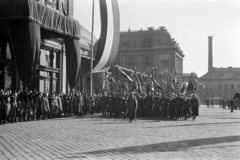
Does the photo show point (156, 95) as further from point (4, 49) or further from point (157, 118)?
point (4, 49)

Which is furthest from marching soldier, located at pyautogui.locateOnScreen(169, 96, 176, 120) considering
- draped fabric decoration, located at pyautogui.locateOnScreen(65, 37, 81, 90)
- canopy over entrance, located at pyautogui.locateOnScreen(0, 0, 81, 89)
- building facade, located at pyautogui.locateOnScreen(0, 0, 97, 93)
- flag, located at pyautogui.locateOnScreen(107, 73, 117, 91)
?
building facade, located at pyautogui.locateOnScreen(0, 0, 97, 93)

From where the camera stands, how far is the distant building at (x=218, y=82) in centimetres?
8306

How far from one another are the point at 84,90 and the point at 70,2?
1045 centimetres

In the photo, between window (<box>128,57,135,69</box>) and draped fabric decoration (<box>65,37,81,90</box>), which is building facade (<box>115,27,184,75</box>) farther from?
draped fabric decoration (<box>65,37,81,90</box>)

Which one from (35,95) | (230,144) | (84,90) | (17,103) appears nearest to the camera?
(230,144)

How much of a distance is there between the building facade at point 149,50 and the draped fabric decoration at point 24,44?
172 feet

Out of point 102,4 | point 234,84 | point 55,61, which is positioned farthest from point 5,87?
→ point 234,84

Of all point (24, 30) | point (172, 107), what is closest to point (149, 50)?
point (172, 107)

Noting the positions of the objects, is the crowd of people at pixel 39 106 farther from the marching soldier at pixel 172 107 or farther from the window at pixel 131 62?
the window at pixel 131 62

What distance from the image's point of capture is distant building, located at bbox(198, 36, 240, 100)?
8306 centimetres

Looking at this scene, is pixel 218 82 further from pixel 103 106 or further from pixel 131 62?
pixel 103 106

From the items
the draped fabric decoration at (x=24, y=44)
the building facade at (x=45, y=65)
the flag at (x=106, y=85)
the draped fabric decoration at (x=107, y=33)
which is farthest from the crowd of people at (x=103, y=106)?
the draped fabric decoration at (x=107, y=33)

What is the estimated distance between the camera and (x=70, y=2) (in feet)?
81.3

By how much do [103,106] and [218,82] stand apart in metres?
72.8
